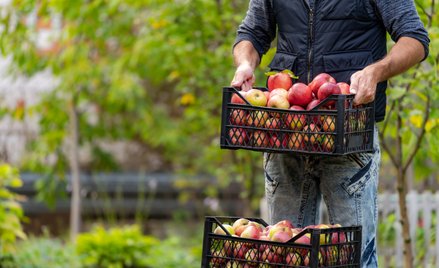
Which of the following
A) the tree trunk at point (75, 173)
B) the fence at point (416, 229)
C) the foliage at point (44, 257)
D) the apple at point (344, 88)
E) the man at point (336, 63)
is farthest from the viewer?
the tree trunk at point (75, 173)

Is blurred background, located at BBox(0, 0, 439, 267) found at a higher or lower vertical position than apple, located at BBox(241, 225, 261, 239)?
higher

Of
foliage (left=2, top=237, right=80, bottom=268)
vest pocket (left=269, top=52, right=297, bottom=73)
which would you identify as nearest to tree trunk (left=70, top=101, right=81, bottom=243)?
foliage (left=2, top=237, right=80, bottom=268)

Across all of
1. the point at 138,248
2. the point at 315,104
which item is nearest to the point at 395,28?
the point at 315,104

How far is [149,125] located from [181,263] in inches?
105

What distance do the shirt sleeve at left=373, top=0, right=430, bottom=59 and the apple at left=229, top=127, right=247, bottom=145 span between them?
0.69m

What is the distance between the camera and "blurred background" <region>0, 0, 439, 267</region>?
21.2 feet

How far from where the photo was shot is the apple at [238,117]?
329 centimetres

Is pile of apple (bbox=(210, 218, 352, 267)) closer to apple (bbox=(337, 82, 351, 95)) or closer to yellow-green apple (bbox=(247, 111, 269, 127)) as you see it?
yellow-green apple (bbox=(247, 111, 269, 127))

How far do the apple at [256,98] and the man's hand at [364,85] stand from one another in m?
0.33

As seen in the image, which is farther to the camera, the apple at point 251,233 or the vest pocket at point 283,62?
the vest pocket at point 283,62

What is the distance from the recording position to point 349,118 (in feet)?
10.4

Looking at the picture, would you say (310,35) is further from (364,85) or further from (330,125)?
(330,125)

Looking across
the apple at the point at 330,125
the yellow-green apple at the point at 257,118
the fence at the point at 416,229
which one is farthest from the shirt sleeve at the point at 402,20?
the fence at the point at 416,229

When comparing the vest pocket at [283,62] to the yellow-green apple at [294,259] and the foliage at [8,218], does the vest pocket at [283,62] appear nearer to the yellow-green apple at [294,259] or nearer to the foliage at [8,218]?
the yellow-green apple at [294,259]
